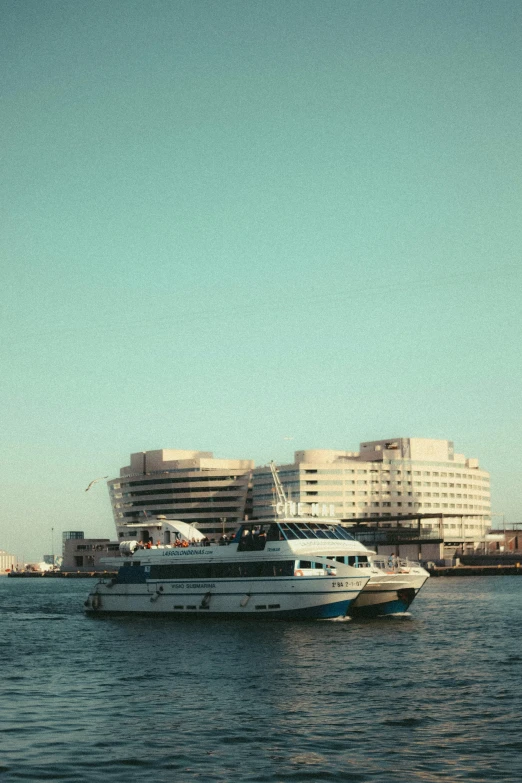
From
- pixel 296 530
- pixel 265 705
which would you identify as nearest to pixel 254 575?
pixel 296 530

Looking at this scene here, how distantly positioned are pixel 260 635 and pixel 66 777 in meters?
32.5

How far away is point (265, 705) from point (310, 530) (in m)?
32.0

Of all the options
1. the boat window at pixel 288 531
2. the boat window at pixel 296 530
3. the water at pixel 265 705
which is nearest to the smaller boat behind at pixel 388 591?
the boat window at pixel 296 530

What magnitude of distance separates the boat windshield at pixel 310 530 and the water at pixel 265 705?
21.9 feet

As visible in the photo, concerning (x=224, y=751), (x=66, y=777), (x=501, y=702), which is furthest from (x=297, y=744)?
(x=501, y=702)

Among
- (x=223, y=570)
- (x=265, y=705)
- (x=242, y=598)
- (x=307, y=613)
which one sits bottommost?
(x=307, y=613)

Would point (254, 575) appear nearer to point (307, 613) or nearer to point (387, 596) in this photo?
point (307, 613)

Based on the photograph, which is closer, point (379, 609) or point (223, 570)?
point (223, 570)

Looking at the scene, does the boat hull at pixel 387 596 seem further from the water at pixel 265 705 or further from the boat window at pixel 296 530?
the boat window at pixel 296 530

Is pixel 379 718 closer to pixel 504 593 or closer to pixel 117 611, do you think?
pixel 117 611

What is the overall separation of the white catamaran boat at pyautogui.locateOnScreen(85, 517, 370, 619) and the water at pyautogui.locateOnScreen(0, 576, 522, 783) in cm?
253

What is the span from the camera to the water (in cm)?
2323

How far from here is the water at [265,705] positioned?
2323cm

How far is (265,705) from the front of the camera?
31734mm
